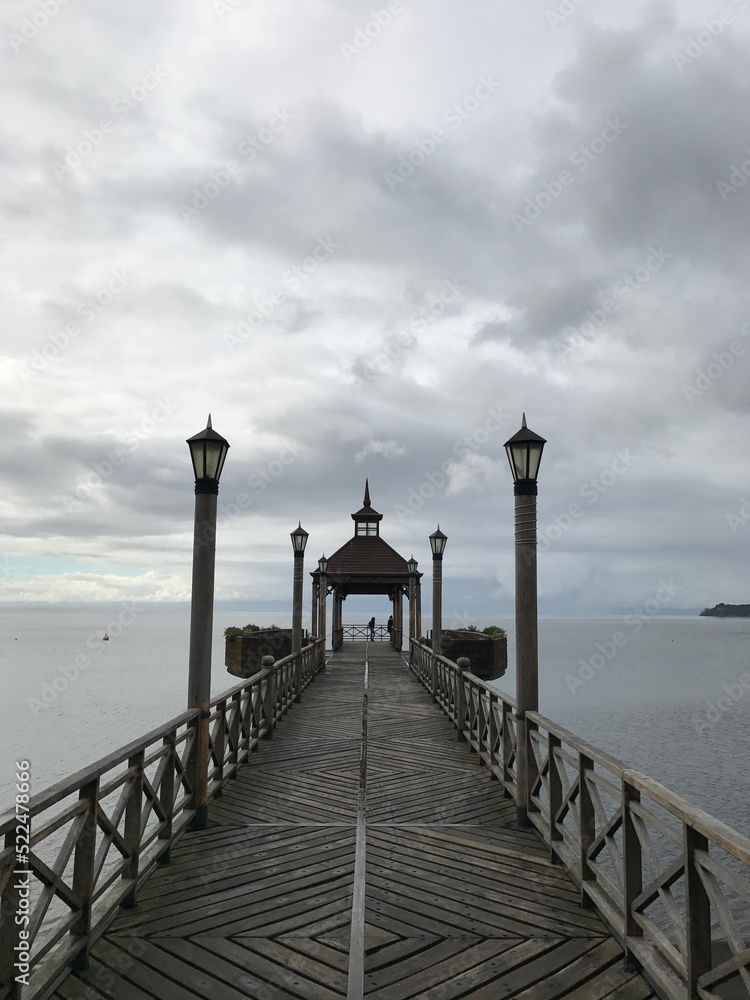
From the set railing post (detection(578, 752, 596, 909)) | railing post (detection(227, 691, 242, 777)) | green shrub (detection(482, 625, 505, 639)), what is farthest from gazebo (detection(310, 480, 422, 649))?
railing post (detection(578, 752, 596, 909))

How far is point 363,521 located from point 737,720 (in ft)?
67.2

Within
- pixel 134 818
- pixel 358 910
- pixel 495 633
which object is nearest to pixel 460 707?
pixel 358 910

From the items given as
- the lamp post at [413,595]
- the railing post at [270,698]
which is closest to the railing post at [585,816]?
the railing post at [270,698]

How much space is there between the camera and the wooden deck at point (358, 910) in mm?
3580

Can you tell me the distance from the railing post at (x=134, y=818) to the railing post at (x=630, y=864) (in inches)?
126

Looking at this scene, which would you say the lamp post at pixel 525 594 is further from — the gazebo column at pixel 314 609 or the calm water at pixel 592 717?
the gazebo column at pixel 314 609

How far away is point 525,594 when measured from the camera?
6375 millimetres

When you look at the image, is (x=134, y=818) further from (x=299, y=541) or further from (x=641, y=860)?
(x=299, y=541)

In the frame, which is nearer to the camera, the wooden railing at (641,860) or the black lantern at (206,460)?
the wooden railing at (641,860)

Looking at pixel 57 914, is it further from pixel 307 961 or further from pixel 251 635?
pixel 251 635

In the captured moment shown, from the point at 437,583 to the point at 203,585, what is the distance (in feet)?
31.0

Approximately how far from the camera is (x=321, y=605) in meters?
22.2

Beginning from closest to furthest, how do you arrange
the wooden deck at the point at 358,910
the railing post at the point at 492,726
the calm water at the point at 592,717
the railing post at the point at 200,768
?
1. the wooden deck at the point at 358,910
2. the railing post at the point at 200,768
3. the railing post at the point at 492,726
4. the calm water at the point at 592,717

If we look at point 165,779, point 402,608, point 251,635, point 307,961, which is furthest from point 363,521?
point 307,961
